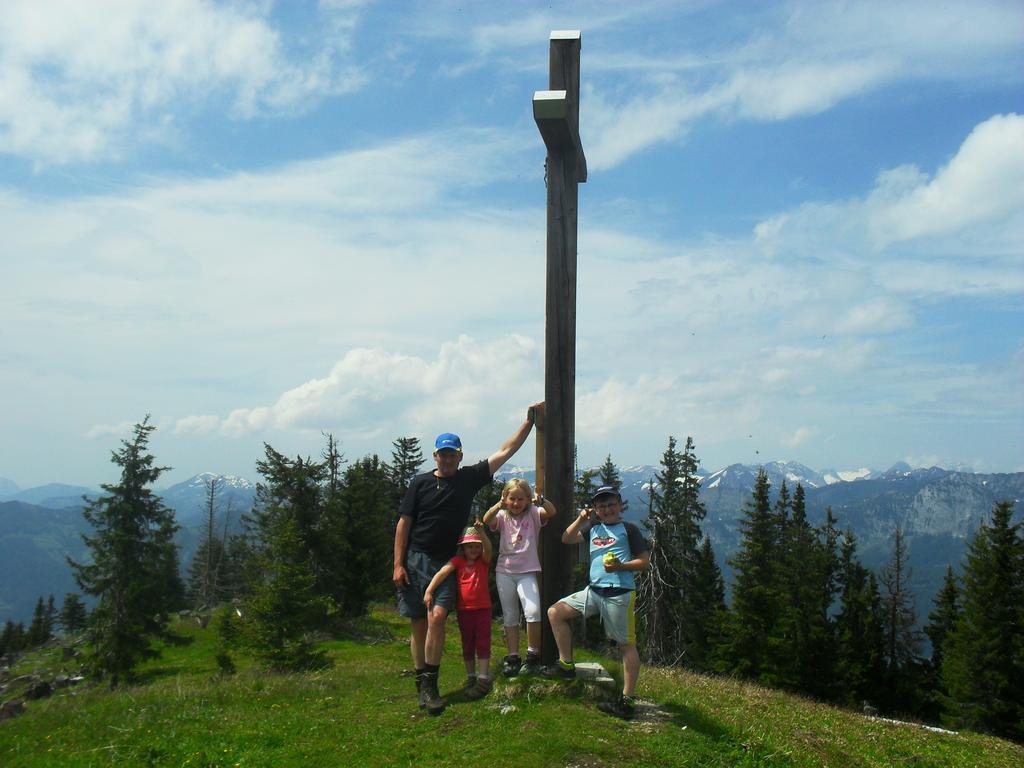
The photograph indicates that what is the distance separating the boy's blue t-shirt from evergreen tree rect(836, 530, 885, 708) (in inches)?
1406

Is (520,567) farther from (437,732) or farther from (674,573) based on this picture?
(674,573)

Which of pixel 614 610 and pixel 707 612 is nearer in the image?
pixel 614 610

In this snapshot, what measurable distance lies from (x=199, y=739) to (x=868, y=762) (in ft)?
19.7

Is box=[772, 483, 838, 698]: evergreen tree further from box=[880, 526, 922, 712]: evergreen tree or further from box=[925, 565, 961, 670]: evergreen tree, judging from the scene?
box=[925, 565, 961, 670]: evergreen tree

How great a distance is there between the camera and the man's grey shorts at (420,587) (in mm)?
6594

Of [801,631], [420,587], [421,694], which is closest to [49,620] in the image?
[801,631]

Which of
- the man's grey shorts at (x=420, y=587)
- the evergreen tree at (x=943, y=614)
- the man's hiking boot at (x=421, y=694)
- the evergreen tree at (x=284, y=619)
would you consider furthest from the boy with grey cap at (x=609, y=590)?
the evergreen tree at (x=943, y=614)

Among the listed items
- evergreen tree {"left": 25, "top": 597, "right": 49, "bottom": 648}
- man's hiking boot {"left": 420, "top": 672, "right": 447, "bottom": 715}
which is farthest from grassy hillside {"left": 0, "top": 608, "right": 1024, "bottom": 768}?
evergreen tree {"left": 25, "top": 597, "right": 49, "bottom": 648}

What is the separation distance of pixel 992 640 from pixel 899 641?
12.2m

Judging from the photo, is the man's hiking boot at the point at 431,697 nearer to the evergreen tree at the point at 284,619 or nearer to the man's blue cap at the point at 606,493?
the man's blue cap at the point at 606,493

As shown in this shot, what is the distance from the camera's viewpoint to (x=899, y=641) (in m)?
44.0

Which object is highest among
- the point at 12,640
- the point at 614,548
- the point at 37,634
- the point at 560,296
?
the point at 560,296

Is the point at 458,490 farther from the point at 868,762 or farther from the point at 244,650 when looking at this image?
the point at 244,650

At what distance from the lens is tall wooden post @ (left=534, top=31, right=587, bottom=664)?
7.02 meters
